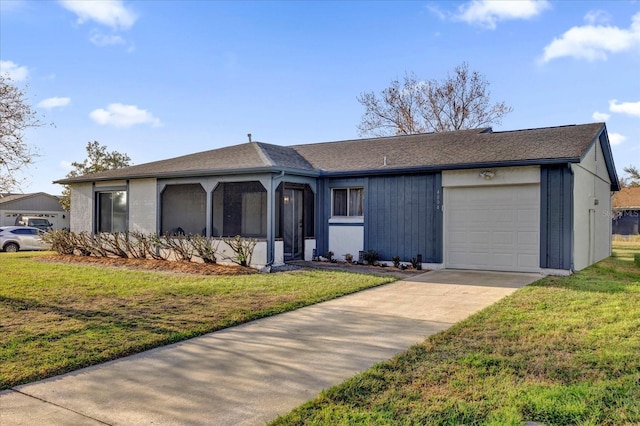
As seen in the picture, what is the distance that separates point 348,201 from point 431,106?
19177 millimetres

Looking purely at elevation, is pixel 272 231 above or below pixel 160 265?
above

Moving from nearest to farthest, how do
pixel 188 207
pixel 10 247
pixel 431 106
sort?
pixel 188 207 < pixel 10 247 < pixel 431 106

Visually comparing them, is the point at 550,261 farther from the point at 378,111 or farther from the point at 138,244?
the point at 378,111

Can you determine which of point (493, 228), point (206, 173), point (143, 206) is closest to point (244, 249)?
point (206, 173)

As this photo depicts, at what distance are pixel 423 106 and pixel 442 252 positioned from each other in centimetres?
2072

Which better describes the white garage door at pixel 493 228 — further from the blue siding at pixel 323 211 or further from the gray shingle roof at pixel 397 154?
the blue siding at pixel 323 211

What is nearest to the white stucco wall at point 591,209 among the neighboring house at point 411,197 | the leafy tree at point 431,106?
the neighboring house at point 411,197

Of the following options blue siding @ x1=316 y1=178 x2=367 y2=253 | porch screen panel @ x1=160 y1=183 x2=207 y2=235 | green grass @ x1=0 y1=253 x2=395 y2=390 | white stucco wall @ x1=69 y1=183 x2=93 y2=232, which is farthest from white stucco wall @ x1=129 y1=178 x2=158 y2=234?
blue siding @ x1=316 y1=178 x2=367 y2=253

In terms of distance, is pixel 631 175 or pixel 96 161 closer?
pixel 96 161

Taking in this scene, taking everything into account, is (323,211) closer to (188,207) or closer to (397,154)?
(397,154)

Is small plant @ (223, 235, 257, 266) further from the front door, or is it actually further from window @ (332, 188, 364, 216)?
window @ (332, 188, 364, 216)

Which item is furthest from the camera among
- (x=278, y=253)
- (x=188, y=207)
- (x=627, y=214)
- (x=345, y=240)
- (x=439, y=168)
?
(x=627, y=214)

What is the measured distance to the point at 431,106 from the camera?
101ft

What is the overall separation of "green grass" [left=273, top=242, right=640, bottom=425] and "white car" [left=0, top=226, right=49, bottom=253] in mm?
21002
